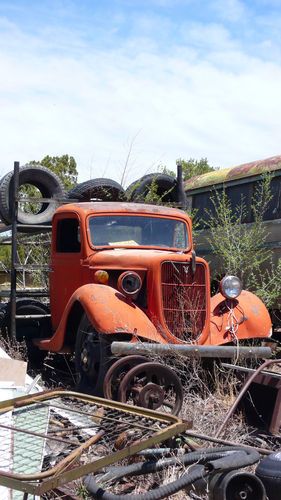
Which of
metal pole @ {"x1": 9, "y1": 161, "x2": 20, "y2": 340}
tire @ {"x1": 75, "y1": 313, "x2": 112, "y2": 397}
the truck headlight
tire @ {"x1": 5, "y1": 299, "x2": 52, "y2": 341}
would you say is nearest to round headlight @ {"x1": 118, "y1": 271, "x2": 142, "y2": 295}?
the truck headlight

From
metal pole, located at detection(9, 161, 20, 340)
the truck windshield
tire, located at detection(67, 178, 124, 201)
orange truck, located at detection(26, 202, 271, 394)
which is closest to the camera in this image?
orange truck, located at detection(26, 202, 271, 394)

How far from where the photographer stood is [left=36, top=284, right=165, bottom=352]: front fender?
6371 mm

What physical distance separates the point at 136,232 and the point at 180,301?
1.33 meters

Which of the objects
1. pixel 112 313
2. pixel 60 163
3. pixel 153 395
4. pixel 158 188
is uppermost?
pixel 60 163

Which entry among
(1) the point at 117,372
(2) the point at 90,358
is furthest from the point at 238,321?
(1) the point at 117,372

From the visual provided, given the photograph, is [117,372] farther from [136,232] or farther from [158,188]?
[158,188]

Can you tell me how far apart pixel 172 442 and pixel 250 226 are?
650cm

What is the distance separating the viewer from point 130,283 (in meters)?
6.96

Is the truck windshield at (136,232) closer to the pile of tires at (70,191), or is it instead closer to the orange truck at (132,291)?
the orange truck at (132,291)

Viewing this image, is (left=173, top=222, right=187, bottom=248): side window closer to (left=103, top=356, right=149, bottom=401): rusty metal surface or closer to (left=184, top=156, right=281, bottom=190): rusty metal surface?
(left=103, top=356, right=149, bottom=401): rusty metal surface

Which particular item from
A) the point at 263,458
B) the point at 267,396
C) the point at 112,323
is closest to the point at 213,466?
the point at 263,458

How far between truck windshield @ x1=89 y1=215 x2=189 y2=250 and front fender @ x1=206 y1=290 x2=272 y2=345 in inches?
39.7

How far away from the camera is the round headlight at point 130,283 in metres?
6.93

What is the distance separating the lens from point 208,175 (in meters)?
12.5
